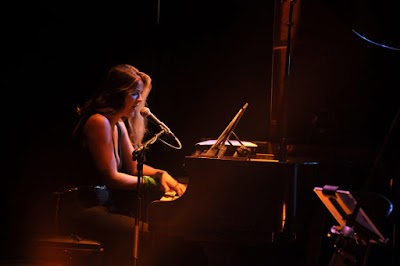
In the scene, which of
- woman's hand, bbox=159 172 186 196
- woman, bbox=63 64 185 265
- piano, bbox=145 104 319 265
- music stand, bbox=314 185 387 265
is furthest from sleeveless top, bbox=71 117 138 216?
music stand, bbox=314 185 387 265

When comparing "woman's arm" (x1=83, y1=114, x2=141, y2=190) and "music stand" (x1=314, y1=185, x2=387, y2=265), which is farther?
"woman's arm" (x1=83, y1=114, x2=141, y2=190)

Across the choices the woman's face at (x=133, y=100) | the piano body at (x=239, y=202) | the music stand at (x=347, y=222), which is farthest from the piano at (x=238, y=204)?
the woman's face at (x=133, y=100)

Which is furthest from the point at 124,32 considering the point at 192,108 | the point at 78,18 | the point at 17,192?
the point at 17,192

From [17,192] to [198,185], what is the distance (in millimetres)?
2304

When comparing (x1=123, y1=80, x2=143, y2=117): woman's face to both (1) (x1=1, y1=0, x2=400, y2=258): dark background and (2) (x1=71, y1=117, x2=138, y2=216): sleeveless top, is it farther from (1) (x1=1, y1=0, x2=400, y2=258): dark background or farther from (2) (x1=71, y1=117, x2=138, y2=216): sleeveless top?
(1) (x1=1, y1=0, x2=400, y2=258): dark background

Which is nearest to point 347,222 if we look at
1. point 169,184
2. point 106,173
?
point 169,184

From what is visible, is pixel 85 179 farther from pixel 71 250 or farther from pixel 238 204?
pixel 238 204

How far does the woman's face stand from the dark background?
1.05 meters

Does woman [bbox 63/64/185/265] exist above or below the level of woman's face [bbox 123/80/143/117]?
below

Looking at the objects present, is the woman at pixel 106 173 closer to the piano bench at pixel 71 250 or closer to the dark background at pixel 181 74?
the piano bench at pixel 71 250

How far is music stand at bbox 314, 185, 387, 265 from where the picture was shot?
9.66 feet

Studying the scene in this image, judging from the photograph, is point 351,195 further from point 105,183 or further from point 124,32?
point 124,32

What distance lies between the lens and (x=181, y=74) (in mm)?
4984

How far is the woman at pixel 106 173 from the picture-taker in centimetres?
334
